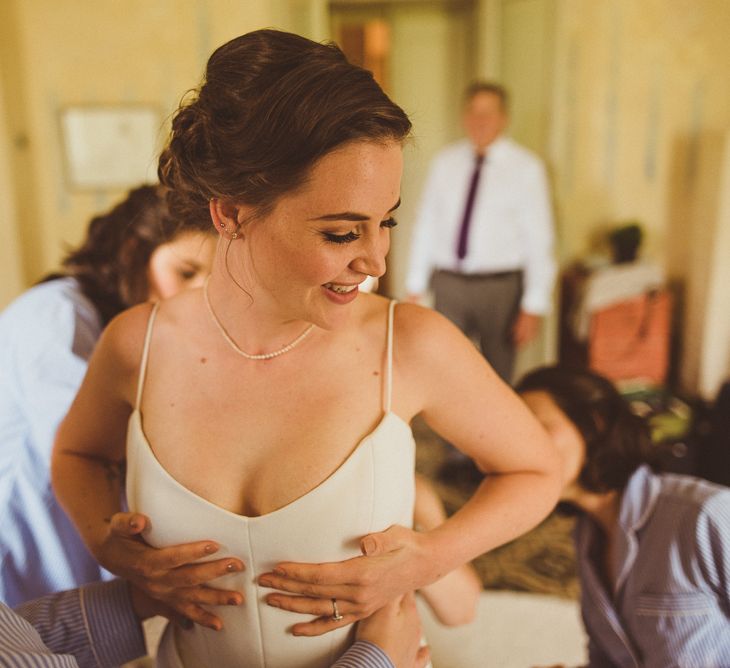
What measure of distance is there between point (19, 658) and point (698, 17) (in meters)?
4.87

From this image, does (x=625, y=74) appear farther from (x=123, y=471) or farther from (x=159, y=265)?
(x=123, y=471)

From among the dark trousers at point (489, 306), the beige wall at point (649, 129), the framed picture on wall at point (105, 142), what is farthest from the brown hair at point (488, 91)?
the framed picture on wall at point (105, 142)

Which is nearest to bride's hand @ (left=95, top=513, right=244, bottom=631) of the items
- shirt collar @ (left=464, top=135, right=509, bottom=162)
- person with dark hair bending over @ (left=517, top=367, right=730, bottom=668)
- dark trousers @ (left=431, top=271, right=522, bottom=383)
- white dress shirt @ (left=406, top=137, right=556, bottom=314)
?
person with dark hair bending over @ (left=517, top=367, right=730, bottom=668)

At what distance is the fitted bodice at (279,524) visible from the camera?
90cm

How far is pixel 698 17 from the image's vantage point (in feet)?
13.9

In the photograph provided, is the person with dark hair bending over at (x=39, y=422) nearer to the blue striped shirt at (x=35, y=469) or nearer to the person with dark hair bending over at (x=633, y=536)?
the blue striped shirt at (x=35, y=469)

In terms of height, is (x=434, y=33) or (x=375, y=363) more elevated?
(x=434, y=33)

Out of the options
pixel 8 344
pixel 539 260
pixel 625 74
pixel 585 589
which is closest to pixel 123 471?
pixel 8 344

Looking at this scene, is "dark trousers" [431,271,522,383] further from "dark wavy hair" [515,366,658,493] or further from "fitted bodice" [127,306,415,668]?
"fitted bodice" [127,306,415,668]

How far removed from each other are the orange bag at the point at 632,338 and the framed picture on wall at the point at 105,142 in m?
2.95

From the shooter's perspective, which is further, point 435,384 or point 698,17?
point 698,17

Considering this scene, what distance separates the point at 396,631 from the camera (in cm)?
95

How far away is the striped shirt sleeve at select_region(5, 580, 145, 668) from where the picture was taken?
1043 mm

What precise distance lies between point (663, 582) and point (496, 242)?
263 cm
